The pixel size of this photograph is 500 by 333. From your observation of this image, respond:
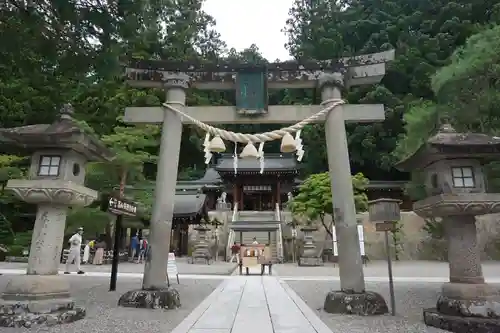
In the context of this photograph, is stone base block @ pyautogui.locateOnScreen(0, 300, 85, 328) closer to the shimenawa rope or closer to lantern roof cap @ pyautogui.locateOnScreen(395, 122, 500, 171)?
the shimenawa rope

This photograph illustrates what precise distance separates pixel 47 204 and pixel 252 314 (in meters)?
4.03

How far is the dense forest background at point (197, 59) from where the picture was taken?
21.3 feet

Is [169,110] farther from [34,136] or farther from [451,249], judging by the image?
[451,249]

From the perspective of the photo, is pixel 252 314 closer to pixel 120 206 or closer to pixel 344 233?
pixel 344 233

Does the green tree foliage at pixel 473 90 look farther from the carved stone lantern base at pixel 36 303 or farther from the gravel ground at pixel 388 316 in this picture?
the carved stone lantern base at pixel 36 303

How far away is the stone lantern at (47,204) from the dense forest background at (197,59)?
1712 mm

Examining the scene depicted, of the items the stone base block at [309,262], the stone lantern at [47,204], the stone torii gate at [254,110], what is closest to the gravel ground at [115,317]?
the stone lantern at [47,204]

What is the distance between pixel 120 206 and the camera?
23.9 ft

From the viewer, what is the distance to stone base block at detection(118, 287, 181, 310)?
6.30 meters

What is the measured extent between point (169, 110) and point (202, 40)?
41809 millimetres

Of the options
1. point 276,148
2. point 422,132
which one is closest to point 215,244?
point 422,132

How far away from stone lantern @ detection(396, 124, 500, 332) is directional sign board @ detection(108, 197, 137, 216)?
588 centimetres

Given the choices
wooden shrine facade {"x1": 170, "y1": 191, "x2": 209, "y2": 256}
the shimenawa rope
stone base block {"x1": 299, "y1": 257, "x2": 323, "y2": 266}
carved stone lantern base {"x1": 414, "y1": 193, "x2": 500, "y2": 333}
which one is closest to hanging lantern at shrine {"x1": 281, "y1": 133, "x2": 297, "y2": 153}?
the shimenawa rope

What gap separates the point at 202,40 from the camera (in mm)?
45688
